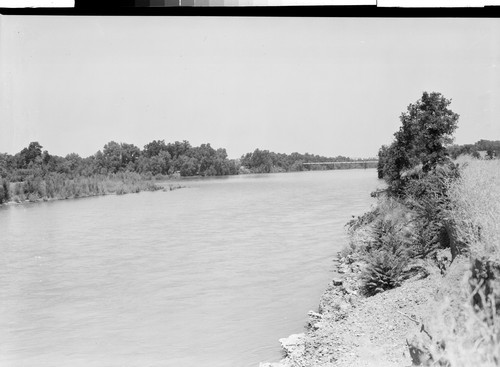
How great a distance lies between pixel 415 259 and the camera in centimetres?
366

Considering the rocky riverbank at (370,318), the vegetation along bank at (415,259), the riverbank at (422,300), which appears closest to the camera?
the riverbank at (422,300)

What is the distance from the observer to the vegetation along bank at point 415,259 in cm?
279

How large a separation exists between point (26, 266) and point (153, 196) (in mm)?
849

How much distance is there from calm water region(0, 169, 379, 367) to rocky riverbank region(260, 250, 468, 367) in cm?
11

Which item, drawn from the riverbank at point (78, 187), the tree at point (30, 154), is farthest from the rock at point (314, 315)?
the tree at point (30, 154)

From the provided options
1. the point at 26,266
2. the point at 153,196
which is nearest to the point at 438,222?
the point at 153,196

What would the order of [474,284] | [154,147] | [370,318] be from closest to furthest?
[474,284] → [370,318] → [154,147]

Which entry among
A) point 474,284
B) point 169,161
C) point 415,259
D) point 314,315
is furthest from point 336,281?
point 169,161

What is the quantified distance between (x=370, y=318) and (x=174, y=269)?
1.21 meters

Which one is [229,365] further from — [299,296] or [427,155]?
[427,155]

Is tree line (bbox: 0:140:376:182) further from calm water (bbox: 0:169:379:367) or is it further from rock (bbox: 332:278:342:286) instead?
rock (bbox: 332:278:342:286)

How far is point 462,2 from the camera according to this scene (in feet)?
9.61

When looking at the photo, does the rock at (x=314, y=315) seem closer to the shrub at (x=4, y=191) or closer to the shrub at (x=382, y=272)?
the shrub at (x=382, y=272)

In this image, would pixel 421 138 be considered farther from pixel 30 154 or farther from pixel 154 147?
pixel 30 154
